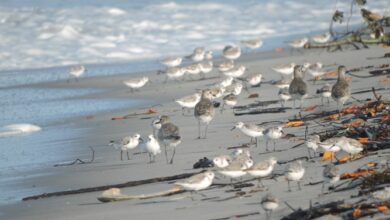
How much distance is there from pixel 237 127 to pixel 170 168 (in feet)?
5.28

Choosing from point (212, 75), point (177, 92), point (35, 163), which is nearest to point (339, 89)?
point (35, 163)

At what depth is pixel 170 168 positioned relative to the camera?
1130 centimetres

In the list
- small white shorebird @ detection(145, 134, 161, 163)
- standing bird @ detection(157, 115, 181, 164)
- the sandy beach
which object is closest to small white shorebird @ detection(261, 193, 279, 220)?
the sandy beach

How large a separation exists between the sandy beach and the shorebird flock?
6.2 inches

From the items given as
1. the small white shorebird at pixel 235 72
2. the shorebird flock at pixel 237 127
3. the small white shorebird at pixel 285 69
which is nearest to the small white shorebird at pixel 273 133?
the shorebird flock at pixel 237 127

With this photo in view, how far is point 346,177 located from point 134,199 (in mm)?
2211

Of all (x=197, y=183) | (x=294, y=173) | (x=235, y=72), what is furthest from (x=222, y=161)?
(x=235, y=72)

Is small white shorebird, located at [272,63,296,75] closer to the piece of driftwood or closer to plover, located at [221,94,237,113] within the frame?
plover, located at [221,94,237,113]

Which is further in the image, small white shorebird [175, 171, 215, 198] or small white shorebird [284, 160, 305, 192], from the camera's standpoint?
small white shorebird [175, 171, 215, 198]

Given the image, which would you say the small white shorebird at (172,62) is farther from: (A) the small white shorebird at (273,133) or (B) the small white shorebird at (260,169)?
(B) the small white shorebird at (260,169)

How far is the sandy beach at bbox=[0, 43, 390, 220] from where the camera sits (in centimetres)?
862

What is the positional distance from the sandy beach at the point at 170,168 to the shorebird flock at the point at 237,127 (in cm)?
16

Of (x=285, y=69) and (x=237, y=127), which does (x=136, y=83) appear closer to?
(x=285, y=69)

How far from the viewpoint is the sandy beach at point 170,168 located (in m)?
8.62
